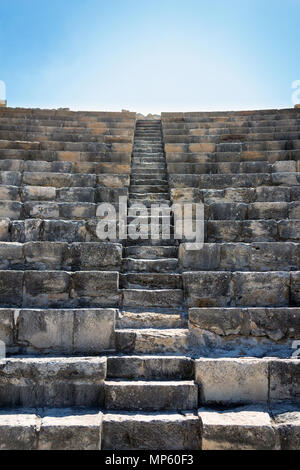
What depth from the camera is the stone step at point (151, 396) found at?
268 cm

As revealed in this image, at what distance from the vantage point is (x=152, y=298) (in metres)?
3.54

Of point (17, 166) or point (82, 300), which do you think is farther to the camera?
point (17, 166)

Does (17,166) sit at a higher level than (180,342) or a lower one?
higher

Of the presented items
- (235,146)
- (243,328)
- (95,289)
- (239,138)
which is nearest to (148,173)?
(235,146)

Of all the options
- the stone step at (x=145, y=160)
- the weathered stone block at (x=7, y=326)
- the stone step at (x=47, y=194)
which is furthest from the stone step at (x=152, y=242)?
the stone step at (x=145, y=160)

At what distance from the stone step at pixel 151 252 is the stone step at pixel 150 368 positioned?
1.42 metres

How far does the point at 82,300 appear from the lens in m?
3.52

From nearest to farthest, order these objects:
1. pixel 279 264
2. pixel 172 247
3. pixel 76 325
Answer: pixel 76 325, pixel 279 264, pixel 172 247

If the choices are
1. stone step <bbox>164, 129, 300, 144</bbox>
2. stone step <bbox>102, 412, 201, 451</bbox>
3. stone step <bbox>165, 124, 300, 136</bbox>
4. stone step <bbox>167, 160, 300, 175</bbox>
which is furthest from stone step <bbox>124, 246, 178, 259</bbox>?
stone step <bbox>165, 124, 300, 136</bbox>

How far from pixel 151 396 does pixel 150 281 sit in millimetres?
1259

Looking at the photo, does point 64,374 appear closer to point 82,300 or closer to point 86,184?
point 82,300

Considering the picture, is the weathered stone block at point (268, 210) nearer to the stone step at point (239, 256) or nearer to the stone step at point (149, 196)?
the stone step at point (239, 256)

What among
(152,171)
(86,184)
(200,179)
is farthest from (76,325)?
(152,171)
